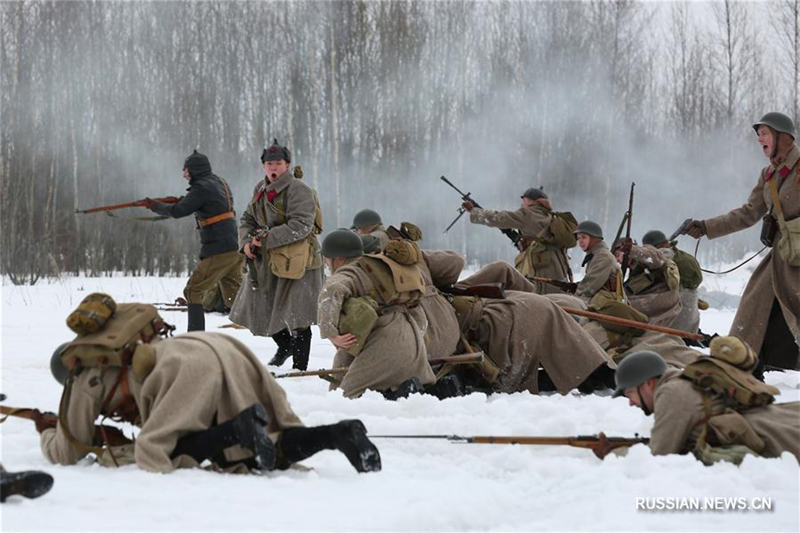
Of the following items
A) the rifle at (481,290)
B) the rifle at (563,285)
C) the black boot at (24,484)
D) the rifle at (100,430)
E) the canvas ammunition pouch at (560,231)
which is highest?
the canvas ammunition pouch at (560,231)

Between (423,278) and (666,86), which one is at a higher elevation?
(666,86)

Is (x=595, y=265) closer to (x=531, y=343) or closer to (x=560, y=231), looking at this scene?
(x=560, y=231)

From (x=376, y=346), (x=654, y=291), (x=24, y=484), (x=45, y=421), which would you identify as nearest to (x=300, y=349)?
(x=376, y=346)

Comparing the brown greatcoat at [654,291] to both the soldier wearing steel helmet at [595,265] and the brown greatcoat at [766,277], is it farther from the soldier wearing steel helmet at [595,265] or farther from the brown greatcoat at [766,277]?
the brown greatcoat at [766,277]

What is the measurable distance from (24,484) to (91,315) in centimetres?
86

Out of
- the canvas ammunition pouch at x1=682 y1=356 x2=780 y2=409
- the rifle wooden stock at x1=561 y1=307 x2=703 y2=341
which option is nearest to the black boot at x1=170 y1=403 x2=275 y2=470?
the canvas ammunition pouch at x1=682 y1=356 x2=780 y2=409

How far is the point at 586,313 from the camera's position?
6.95 metres

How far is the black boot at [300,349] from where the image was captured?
7.66 m

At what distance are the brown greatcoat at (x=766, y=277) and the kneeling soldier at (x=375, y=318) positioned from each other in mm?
2407

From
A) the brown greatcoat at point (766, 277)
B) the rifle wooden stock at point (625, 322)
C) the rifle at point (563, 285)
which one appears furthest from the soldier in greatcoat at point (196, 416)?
the rifle at point (563, 285)

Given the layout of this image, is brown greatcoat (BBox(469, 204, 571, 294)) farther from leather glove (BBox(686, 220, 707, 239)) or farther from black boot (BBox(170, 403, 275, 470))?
black boot (BBox(170, 403, 275, 470))

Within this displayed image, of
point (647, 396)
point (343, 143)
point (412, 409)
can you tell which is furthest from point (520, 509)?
point (343, 143)

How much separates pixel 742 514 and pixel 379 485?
51.5 inches

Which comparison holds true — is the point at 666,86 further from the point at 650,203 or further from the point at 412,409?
the point at 412,409
